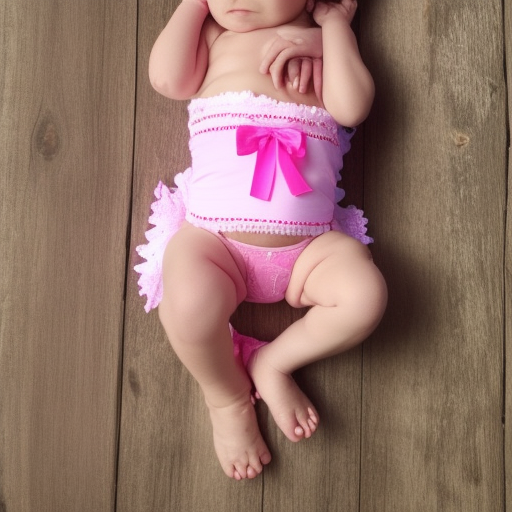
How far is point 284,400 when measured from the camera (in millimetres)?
917

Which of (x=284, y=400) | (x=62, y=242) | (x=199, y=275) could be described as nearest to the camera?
(x=199, y=275)

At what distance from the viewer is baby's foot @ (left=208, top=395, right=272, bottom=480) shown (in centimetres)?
92

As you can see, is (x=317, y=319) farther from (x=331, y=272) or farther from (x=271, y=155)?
(x=271, y=155)

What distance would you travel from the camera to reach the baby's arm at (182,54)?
0.92m

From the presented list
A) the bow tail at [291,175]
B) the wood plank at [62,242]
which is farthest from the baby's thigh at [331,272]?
the wood plank at [62,242]

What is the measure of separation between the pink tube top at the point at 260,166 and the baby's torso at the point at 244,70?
0.03m

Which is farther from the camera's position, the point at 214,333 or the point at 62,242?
the point at 62,242

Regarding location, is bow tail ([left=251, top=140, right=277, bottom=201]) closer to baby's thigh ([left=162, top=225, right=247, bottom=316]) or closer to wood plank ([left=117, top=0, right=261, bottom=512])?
baby's thigh ([left=162, top=225, right=247, bottom=316])

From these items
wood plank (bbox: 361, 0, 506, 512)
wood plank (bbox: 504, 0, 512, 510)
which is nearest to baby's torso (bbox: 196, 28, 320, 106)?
wood plank (bbox: 361, 0, 506, 512)

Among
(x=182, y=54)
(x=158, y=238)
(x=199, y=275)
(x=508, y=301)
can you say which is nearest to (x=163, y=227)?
(x=158, y=238)

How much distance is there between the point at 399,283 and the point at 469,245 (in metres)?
0.15

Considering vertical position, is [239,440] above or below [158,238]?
below

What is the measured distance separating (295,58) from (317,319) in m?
0.45

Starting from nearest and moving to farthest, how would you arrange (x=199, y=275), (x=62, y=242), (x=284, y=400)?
1. (x=199, y=275)
2. (x=284, y=400)
3. (x=62, y=242)
